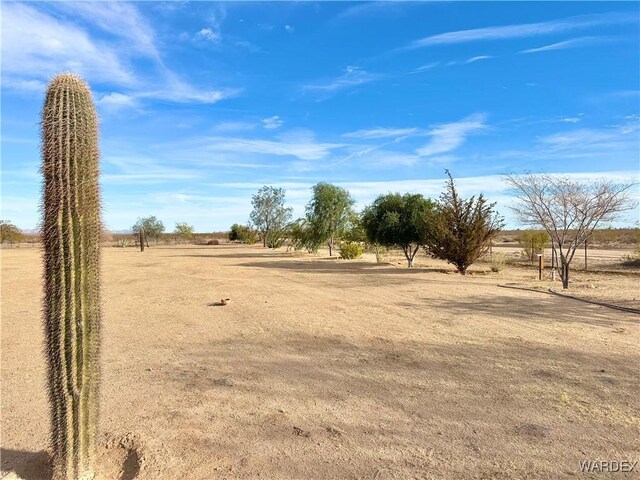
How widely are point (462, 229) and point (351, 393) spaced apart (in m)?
17.2

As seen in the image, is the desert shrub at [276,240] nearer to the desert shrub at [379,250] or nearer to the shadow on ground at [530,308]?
the desert shrub at [379,250]

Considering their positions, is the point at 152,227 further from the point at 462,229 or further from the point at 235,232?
the point at 462,229

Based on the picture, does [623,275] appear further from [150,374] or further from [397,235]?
[150,374]

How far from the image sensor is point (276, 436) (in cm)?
438

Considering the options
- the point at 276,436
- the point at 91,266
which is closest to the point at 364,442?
the point at 276,436

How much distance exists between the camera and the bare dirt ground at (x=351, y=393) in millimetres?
3934

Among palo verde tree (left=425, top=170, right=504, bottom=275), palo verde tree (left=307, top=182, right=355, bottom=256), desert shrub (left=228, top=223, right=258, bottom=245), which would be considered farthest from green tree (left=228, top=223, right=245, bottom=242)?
palo verde tree (left=425, top=170, right=504, bottom=275)

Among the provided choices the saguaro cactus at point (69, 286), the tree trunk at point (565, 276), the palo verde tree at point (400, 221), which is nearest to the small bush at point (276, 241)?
the palo verde tree at point (400, 221)

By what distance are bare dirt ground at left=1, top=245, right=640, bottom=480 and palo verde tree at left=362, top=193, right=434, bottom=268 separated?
14.7 meters

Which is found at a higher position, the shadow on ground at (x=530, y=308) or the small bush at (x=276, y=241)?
the small bush at (x=276, y=241)

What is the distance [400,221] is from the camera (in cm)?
2627

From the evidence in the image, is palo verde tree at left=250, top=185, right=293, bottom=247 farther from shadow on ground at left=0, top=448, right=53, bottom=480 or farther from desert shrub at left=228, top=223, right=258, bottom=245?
shadow on ground at left=0, top=448, right=53, bottom=480

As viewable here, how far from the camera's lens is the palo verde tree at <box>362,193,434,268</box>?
25.6m

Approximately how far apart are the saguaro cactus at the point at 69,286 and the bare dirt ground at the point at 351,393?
0.54m
